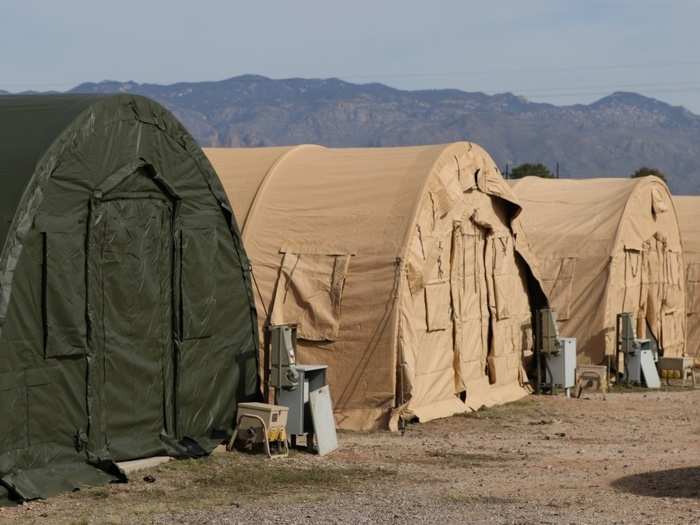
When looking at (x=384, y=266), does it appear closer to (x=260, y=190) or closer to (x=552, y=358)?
(x=260, y=190)

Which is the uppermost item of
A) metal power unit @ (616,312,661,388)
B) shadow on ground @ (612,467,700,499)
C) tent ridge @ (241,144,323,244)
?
tent ridge @ (241,144,323,244)

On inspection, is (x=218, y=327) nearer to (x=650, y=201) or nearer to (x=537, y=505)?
(x=537, y=505)

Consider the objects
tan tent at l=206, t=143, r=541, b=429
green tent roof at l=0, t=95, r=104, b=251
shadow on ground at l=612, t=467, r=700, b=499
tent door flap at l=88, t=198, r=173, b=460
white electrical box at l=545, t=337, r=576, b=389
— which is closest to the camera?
green tent roof at l=0, t=95, r=104, b=251

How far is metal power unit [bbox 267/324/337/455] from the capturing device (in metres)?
14.6

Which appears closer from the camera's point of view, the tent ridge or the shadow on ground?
the shadow on ground

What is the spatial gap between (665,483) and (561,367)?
337 inches

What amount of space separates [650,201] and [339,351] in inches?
446

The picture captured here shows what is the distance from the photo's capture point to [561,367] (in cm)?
Result: 2138

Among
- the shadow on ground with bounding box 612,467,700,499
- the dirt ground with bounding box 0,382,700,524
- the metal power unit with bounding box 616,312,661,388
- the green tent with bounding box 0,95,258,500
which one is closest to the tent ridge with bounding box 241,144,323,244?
the green tent with bounding box 0,95,258,500

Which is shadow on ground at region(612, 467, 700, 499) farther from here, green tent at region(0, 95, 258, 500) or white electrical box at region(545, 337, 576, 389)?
white electrical box at region(545, 337, 576, 389)

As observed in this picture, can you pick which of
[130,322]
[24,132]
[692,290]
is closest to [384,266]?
[130,322]

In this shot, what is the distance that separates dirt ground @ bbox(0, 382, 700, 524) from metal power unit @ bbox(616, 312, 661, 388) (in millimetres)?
6088

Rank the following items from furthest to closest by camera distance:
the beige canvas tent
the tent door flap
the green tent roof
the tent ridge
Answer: the beige canvas tent → the tent ridge → the tent door flap → the green tent roof

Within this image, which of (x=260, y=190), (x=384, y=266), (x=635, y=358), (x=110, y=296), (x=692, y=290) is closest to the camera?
(x=110, y=296)
